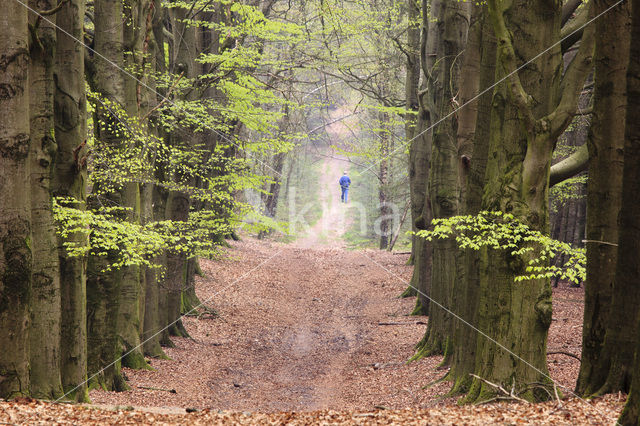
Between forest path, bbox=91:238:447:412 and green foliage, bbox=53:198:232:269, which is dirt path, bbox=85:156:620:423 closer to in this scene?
forest path, bbox=91:238:447:412

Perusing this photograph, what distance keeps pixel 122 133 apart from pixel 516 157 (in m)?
6.27

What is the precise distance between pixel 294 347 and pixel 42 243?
8.79 metres

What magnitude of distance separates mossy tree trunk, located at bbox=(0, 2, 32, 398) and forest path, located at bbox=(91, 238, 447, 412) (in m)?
2.69

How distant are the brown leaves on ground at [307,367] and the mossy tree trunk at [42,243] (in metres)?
0.73

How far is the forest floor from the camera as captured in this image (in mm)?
5930

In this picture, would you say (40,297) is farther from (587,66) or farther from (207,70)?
(207,70)

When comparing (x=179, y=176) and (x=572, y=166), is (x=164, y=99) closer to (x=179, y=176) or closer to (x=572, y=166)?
(x=179, y=176)

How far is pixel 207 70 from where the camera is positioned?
13711 millimetres

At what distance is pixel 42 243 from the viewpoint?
6418 millimetres

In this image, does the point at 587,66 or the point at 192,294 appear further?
the point at 192,294

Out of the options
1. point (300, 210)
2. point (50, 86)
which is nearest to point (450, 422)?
point (50, 86)

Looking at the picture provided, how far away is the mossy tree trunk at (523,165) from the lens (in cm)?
638

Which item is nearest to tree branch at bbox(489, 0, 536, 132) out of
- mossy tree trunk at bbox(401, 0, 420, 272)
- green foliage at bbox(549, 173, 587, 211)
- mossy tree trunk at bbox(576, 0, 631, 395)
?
mossy tree trunk at bbox(576, 0, 631, 395)

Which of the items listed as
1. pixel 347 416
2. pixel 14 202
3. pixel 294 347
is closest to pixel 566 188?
pixel 294 347
